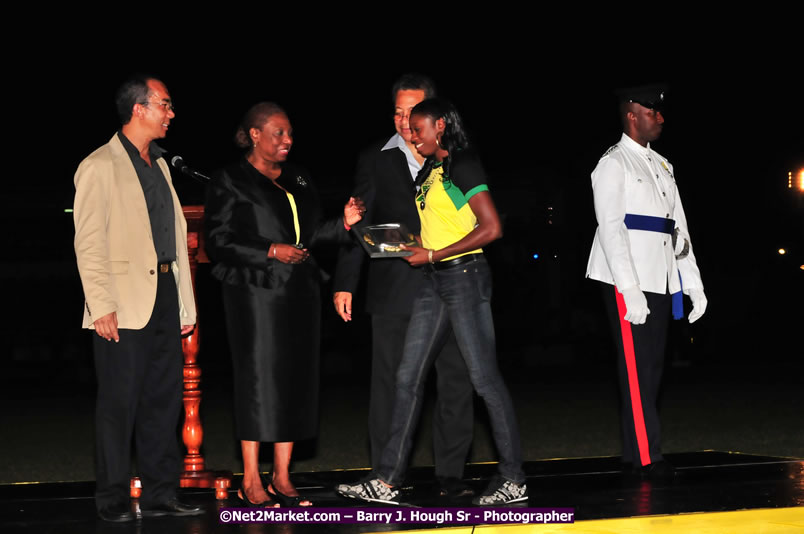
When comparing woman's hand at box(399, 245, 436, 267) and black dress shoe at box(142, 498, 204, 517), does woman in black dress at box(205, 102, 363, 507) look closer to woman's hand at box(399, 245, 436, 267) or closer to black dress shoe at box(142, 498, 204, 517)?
black dress shoe at box(142, 498, 204, 517)

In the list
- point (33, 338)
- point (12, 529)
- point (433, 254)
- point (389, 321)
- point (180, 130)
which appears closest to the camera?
point (12, 529)

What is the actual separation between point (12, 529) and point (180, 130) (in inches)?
977

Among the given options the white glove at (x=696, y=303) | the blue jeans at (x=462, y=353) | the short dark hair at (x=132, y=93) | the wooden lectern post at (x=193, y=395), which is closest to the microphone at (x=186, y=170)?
→ the short dark hair at (x=132, y=93)

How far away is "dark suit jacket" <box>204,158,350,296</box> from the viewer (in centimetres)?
561

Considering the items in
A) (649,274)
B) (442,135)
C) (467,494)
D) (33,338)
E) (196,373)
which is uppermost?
(442,135)

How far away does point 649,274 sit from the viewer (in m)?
6.35

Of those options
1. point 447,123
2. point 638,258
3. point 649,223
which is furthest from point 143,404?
point 649,223

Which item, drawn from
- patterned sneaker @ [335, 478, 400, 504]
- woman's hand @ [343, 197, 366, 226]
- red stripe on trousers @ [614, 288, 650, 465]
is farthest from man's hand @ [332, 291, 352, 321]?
red stripe on trousers @ [614, 288, 650, 465]

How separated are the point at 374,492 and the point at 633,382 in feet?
5.59

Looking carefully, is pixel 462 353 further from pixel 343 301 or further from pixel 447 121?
pixel 447 121

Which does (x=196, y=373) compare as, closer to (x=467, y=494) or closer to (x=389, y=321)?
(x=389, y=321)

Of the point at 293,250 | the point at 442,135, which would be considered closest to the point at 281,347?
the point at 293,250

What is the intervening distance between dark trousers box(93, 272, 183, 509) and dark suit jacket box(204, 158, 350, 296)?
0.30 metres

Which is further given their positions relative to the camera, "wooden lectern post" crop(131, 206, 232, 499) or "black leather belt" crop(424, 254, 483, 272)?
"wooden lectern post" crop(131, 206, 232, 499)
